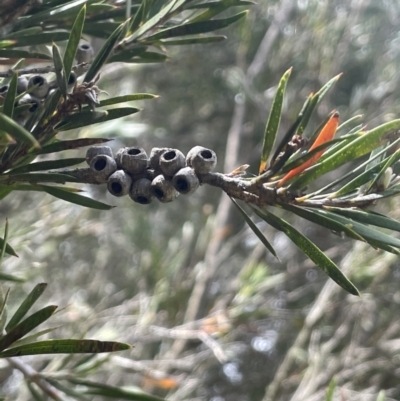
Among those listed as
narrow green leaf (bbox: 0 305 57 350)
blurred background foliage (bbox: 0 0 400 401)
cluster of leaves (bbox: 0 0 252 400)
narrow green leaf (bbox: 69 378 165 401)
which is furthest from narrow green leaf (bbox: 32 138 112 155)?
blurred background foliage (bbox: 0 0 400 401)

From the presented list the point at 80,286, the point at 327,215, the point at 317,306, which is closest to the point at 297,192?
the point at 327,215

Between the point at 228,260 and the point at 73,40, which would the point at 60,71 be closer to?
the point at 73,40

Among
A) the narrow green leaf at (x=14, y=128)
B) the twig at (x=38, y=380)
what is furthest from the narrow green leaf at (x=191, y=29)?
the twig at (x=38, y=380)

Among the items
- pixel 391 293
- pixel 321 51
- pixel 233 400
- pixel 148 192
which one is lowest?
pixel 233 400

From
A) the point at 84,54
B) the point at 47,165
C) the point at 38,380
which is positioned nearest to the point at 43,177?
the point at 47,165

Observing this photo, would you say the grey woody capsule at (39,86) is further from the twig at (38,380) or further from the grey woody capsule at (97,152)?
the twig at (38,380)

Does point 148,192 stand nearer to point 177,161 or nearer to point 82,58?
point 177,161
